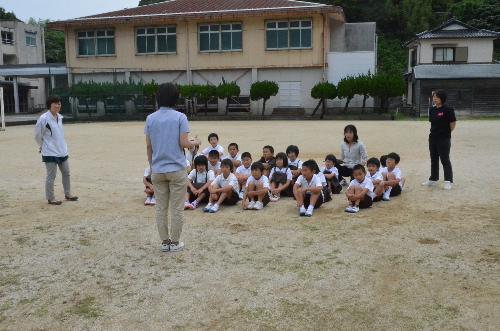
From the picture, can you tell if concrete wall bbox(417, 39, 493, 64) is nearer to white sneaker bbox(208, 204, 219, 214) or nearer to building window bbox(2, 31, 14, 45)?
white sneaker bbox(208, 204, 219, 214)

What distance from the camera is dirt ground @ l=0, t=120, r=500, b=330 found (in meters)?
3.73

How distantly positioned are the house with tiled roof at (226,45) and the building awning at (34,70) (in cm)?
122

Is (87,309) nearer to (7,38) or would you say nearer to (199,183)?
(199,183)

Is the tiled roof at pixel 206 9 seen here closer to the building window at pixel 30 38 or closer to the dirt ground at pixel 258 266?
the building window at pixel 30 38

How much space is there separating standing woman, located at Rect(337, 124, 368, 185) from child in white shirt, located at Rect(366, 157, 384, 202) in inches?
31.4

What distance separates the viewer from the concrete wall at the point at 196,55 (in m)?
31.7

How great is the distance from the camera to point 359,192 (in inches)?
274

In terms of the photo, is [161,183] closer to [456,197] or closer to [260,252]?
[260,252]

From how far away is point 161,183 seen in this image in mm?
5109

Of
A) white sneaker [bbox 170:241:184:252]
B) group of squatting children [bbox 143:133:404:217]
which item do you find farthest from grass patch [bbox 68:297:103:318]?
group of squatting children [bbox 143:133:404:217]

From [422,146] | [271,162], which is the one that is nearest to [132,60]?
[422,146]

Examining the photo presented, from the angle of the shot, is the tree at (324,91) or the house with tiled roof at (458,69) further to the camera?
the house with tiled roof at (458,69)

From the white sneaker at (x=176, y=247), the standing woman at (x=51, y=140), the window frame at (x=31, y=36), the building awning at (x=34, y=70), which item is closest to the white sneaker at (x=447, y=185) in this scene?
the white sneaker at (x=176, y=247)

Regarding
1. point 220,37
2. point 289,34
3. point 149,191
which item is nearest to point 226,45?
point 220,37
